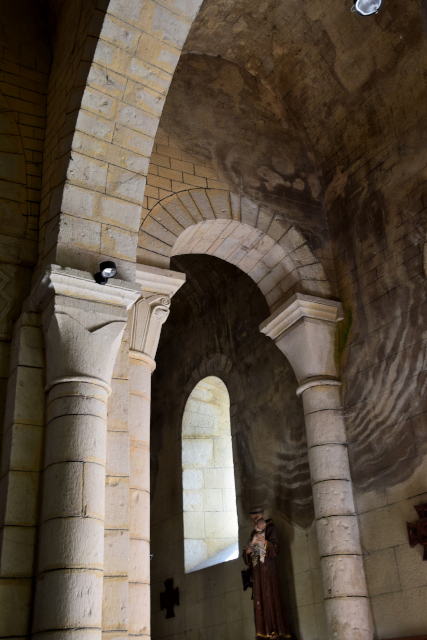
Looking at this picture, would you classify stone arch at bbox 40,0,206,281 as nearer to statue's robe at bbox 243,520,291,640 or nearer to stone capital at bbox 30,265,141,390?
stone capital at bbox 30,265,141,390

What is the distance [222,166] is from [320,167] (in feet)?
4.86

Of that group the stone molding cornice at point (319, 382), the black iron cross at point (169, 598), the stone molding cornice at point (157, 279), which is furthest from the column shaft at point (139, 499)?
the black iron cross at point (169, 598)

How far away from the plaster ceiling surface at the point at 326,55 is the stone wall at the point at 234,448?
2500 mm

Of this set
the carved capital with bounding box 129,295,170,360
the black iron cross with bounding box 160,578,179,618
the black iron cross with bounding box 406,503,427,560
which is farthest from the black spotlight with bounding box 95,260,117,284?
the black iron cross with bounding box 160,578,179,618

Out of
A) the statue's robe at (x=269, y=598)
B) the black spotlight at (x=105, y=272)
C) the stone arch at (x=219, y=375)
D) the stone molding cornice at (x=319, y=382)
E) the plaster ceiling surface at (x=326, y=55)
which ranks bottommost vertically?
the statue's robe at (x=269, y=598)

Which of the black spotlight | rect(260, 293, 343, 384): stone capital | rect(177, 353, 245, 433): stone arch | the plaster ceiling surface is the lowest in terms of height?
the black spotlight

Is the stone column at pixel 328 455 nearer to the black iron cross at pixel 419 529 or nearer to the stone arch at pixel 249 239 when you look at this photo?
the stone arch at pixel 249 239

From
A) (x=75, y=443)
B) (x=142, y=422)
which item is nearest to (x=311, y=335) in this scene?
(x=142, y=422)

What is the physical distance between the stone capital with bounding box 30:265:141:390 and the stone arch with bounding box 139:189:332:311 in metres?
2.24

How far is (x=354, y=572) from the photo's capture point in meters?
5.77

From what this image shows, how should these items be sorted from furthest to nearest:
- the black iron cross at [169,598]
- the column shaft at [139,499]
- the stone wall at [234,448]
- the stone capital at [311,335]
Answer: the black iron cross at [169,598] → the stone wall at [234,448] → the stone capital at [311,335] → the column shaft at [139,499]

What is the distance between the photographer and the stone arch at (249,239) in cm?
652

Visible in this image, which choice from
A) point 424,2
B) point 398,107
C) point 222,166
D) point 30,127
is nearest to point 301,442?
point 222,166

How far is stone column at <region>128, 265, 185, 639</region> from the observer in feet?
14.6
